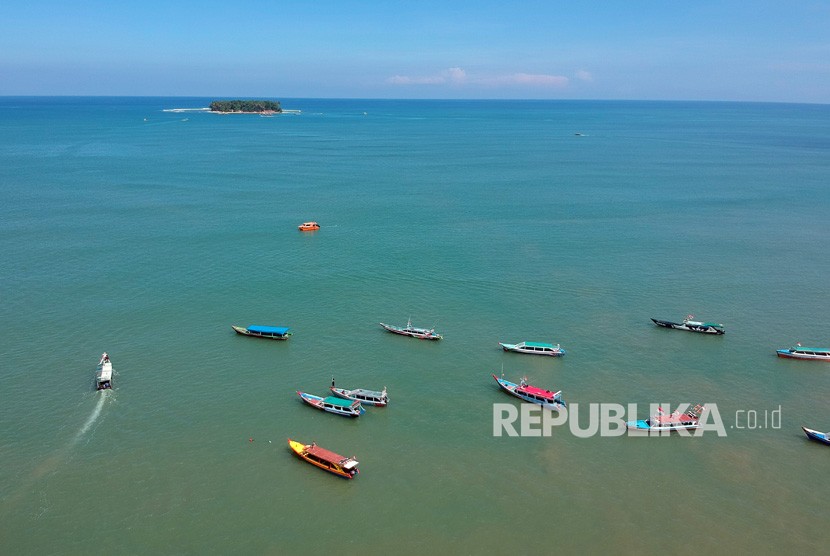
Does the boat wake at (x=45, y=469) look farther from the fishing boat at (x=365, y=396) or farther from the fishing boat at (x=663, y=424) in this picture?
the fishing boat at (x=663, y=424)

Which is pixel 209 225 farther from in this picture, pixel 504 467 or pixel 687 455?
pixel 687 455

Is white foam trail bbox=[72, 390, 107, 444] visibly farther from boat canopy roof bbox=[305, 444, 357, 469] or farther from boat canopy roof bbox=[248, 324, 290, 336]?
boat canopy roof bbox=[305, 444, 357, 469]

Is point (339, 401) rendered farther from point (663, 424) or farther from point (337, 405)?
point (663, 424)

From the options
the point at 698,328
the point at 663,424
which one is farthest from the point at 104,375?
the point at 698,328

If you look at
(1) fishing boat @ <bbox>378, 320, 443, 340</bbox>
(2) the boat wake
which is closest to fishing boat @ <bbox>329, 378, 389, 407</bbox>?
(1) fishing boat @ <bbox>378, 320, 443, 340</bbox>

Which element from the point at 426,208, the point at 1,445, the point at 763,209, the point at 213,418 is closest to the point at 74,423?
the point at 1,445

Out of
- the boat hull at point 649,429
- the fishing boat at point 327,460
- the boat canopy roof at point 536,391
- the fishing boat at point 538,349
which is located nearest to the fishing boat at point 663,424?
the boat hull at point 649,429
